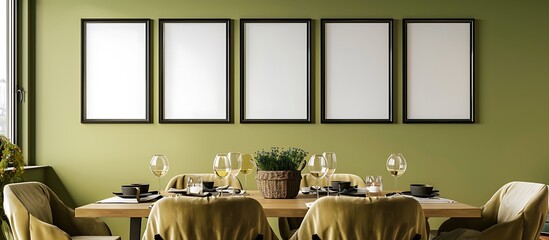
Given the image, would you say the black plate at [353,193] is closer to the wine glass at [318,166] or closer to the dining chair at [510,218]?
the wine glass at [318,166]

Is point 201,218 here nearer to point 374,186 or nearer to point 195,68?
point 374,186

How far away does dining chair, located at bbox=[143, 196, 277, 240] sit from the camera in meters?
2.29

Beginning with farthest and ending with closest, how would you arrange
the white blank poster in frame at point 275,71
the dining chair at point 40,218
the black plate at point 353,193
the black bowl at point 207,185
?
1. the white blank poster in frame at point 275,71
2. the black bowl at point 207,185
3. the black plate at point 353,193
4. the dining chair at point 40,218

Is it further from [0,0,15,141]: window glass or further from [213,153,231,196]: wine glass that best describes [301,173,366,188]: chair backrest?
[0,0,15,141]: window glass

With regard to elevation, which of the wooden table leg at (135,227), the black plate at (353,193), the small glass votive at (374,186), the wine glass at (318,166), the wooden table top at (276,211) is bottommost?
the wooden table leg at (135,227)

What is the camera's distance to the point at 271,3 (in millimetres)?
4867

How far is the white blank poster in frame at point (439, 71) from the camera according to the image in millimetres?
4871

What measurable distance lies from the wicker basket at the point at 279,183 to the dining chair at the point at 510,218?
78cm

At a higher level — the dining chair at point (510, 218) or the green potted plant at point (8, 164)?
the green potted plant at point (8, 164)

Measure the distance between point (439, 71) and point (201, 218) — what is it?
311 centimetres

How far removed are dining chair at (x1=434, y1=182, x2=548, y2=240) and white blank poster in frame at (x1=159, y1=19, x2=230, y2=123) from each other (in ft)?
6.87

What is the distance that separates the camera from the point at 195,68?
4.88 metres

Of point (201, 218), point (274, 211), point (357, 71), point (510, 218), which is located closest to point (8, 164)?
point (274, 211)

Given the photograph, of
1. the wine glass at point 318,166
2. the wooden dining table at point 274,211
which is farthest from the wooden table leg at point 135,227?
the wine glass at point 318,166
